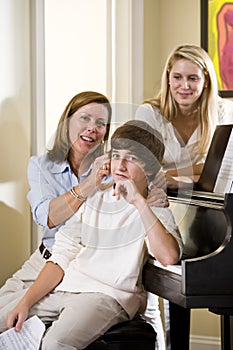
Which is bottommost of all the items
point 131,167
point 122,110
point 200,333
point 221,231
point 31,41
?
point 200,333

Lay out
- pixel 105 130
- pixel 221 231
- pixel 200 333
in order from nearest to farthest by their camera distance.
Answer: pixel 221 231, pixel 105 130, pixel 200 333

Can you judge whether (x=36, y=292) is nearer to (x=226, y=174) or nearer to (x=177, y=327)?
(x=177, y=327)

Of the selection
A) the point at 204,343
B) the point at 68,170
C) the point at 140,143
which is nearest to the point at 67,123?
the point at 68,170

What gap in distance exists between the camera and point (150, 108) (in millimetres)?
2793

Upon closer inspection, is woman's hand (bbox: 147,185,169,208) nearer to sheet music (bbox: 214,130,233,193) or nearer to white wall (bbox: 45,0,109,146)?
sheet music (bbox: 214,130,233,193)

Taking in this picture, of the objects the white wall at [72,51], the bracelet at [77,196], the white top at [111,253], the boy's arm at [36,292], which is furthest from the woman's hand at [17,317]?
the white wall at [72,51]

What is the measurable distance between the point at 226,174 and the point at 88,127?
1.59 feet

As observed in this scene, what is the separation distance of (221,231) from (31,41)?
4.68 feet

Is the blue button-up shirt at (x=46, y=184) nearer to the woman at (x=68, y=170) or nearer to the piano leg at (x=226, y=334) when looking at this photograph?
the woman at (x=68, y=170)

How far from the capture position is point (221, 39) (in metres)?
3.58

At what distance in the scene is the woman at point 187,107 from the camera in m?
2.70

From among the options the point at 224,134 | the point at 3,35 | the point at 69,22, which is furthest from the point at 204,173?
the point at 69,22

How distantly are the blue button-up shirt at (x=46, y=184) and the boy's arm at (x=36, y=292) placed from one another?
301 mm

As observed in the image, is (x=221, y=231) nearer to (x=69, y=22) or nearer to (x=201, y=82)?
(x=201, y=82)
